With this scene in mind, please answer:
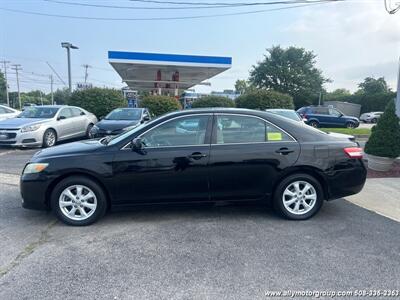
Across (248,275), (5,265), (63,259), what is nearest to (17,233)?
(5,265)

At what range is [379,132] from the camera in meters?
7.35

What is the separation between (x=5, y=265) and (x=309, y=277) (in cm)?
301

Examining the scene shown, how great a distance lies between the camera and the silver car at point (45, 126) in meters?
9.95

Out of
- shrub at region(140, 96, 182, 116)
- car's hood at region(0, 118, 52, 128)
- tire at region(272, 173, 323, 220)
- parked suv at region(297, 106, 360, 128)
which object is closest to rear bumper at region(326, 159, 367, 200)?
tire at region(272, 173, 323, 220)

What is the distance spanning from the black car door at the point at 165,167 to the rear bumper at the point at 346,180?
177cm

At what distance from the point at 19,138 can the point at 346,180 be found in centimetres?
946

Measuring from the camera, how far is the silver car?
995 centimetres

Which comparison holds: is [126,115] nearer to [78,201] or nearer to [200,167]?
[78,201]

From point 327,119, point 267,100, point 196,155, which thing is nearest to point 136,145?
point 196,155

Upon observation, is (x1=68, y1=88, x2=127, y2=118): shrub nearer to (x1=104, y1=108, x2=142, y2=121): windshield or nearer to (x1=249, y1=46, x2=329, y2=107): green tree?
(x1=104, y1=108, x2=142, y2=121): windshield

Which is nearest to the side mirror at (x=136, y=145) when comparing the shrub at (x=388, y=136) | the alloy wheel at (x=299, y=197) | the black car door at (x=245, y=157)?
the black car door at (x=245, y=157)

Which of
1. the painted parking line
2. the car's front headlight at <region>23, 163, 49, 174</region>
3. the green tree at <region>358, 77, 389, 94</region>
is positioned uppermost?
the green tree at <region>358, 77, 389, 94</region>

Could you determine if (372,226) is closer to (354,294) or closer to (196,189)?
(354,294)

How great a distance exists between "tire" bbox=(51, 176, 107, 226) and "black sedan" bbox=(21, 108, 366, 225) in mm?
12
